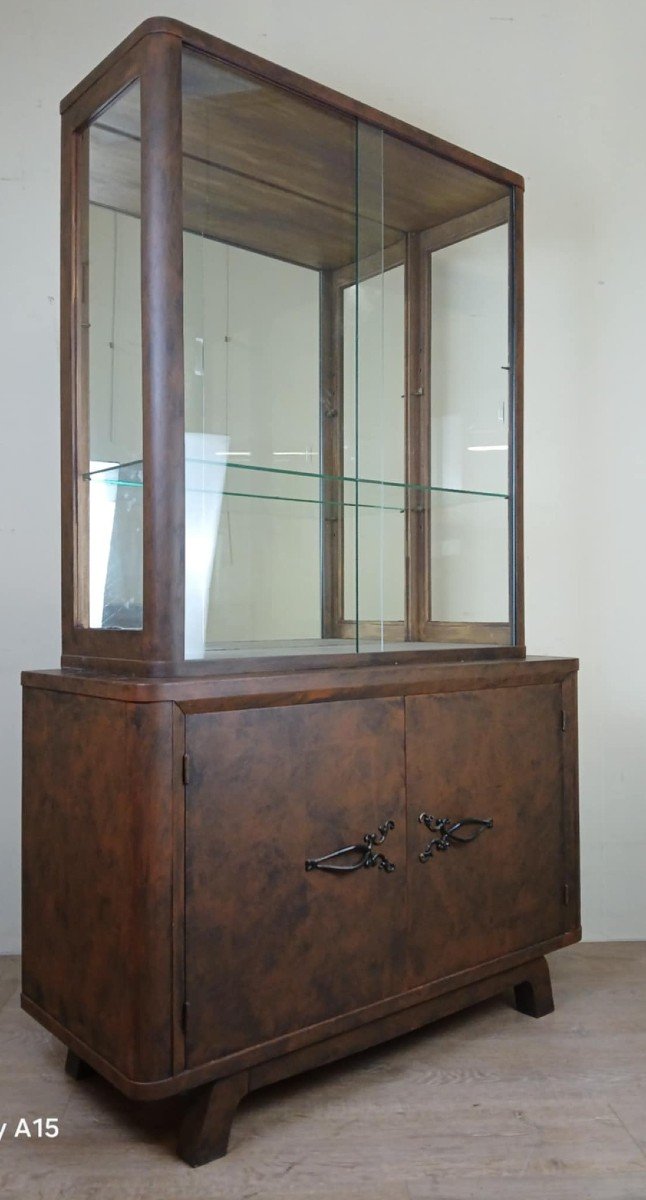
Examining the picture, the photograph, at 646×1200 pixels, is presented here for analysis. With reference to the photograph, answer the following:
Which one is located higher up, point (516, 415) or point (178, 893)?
point (516, 415)

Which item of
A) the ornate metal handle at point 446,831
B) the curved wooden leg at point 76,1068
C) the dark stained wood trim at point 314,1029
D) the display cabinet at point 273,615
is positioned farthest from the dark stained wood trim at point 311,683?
the curved wooden leg at point 76,1068

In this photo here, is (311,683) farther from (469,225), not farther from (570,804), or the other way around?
(469,225)

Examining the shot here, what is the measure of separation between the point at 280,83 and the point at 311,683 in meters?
1.02

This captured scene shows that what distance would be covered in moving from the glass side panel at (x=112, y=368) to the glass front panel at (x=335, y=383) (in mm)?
87

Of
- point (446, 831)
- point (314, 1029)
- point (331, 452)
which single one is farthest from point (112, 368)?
point (314, 1029)

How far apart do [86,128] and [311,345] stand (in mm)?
530

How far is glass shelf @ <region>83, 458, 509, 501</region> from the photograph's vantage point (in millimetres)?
1500

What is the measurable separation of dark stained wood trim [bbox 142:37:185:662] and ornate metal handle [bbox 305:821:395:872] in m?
0.41

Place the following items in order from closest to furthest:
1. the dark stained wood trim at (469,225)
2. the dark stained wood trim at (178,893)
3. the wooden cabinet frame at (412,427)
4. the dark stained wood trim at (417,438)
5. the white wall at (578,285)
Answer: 1. the dark stained wood trim at (178,893)
2. the wooden cabinet frame at (412,427)
3. the dark stained wood trim at (417,438)
4. the dark stained wood trim at (469,225)
5. the white wall at (578,285)

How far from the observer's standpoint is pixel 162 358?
1.42 metres

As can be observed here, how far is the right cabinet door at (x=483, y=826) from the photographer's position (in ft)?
5.55

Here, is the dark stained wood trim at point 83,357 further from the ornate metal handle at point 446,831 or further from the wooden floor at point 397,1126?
the wooden floor at point 397,1126

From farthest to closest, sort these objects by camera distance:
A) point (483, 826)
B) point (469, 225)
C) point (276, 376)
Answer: point (469, 225), point (483, 826), point (276, 376)

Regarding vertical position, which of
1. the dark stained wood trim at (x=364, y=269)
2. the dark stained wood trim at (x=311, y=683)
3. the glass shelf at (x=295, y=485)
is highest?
the dark stained wood trim at (x=364, y=269)
